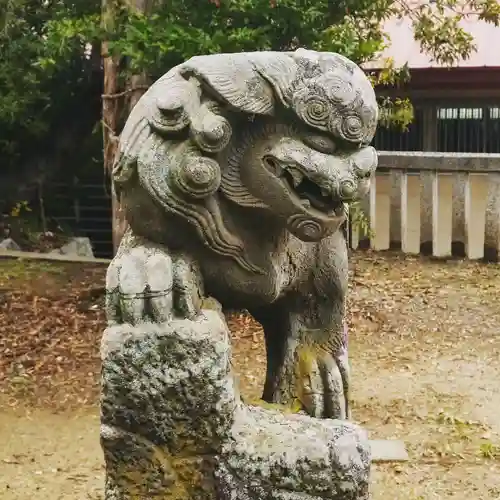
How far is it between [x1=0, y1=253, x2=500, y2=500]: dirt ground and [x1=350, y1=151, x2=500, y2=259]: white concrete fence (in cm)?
34

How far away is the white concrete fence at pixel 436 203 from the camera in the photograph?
24.2 ft

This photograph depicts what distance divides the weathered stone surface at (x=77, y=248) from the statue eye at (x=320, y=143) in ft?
19.8

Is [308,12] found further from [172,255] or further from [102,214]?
[102,214]

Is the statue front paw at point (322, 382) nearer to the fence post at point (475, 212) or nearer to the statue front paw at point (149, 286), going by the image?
the statue front paw at point (149, 286)

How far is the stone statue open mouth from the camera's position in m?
1.79

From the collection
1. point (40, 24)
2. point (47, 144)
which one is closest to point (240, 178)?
point (40, 24)

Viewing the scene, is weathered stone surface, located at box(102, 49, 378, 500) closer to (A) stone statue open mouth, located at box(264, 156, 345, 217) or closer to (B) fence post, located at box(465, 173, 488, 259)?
(A) stone statue open mouth, located at box(264, 156, 345, 217)

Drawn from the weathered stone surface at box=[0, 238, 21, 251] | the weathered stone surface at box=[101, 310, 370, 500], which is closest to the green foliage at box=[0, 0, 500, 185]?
the weathered stone surface at box=[0, 238, 21, 251]

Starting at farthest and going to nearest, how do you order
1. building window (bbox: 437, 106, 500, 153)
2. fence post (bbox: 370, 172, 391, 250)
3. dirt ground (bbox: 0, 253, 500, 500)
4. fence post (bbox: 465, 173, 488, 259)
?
building window (bbox: 437, 106, 500, 153)
fence post (bbox: 370, 172, 391, 250)
fence post (bbox: 465, 173, 488, 259)
dirt ground (bbox: 0, 253, 500, 500)

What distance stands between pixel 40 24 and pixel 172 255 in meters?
5.16

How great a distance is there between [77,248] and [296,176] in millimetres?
6303

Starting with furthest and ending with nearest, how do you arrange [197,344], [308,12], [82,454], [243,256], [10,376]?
[10,376]
[308,12]
[82,454]
[243,256]
[197,344]

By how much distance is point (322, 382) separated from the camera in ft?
6.90

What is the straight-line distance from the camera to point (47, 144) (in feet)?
26.2
